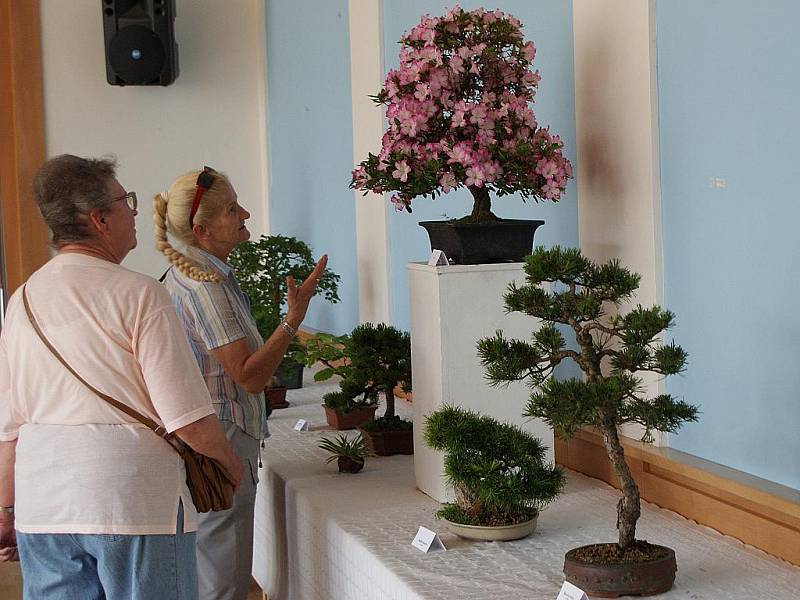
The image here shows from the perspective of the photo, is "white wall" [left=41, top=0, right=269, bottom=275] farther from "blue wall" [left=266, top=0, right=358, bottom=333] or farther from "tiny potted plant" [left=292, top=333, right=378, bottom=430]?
"tiny potted plant" [left=292, top=333, right=378, bottom=430]

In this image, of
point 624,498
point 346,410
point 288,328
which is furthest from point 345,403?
point 624,498

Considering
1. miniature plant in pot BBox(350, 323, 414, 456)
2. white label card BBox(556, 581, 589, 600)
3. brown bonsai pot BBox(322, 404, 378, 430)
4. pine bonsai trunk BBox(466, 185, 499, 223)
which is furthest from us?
brown bonsai pot BBox(322, 404, 378, 430)

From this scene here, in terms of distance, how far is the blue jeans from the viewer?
5.62 feet

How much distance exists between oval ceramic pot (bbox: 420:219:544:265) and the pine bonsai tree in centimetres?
49

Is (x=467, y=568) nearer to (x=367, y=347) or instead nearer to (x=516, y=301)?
(x=516, y=301)

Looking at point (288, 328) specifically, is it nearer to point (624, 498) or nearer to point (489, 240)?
point (489, 240)

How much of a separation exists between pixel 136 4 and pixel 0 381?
3.78 m

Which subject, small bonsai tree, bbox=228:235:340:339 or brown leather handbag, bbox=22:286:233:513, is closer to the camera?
brown leather handbag, bbox=22:286:233:513

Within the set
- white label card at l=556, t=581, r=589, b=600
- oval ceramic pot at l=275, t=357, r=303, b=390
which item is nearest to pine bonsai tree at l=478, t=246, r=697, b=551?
white label card at l=556, t=581, r=589, b=600

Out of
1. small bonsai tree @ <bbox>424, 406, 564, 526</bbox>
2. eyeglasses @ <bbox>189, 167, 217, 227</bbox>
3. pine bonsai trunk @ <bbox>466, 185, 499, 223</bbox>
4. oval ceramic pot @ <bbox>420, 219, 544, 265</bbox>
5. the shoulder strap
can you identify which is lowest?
small bonsai tree @ <bbox>424, 406, 564, 526</bbox>

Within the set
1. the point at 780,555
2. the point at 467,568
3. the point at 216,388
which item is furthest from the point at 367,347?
the point at 780,555

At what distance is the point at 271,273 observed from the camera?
4117mm

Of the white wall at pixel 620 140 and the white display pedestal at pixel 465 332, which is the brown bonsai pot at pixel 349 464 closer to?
the white display pedestal at pixel 465 332

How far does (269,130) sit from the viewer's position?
18.1 ft
